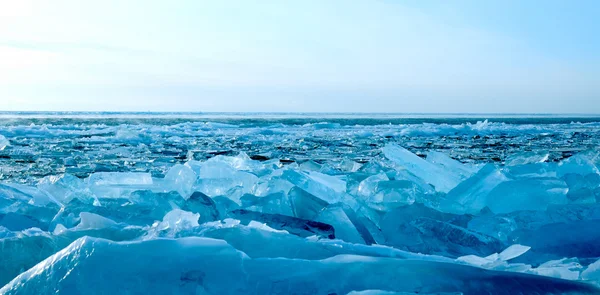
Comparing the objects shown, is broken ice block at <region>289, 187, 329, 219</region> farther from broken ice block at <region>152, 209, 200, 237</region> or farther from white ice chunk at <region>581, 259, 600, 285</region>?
white ice chunk at <region>581, 259, 600, 285</region>

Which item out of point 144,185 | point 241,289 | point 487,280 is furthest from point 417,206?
point 144,185

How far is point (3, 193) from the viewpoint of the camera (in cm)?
195

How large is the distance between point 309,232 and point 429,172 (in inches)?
45.1

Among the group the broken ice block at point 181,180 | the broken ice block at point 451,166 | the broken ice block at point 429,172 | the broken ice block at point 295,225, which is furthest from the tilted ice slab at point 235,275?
the broken ice block at point 451,166

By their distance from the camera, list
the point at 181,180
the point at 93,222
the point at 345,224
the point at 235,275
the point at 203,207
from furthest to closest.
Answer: the point at 181,180
the point at 203,207
the point at 345,224
the point at 93,222
the point at 235,275

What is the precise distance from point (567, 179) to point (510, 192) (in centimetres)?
41

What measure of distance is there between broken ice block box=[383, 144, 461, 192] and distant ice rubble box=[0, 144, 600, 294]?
1 centimetres

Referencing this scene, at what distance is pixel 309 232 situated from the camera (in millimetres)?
1517

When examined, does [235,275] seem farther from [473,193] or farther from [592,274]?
[473,193]

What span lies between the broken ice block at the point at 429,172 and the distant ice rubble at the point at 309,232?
1 centimetres

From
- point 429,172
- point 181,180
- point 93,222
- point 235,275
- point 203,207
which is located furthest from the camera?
point 429,172

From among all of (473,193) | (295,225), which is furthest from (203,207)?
(473,193)

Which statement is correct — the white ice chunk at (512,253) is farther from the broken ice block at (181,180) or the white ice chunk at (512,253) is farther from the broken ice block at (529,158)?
the broken ice block at (529,158)

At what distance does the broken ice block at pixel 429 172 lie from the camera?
2348 millimetres
